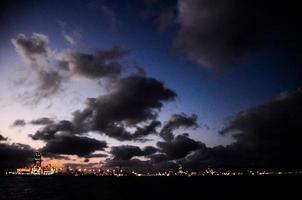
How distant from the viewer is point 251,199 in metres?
124

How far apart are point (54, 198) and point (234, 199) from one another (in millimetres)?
77029

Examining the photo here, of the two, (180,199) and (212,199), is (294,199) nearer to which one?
(212,199)

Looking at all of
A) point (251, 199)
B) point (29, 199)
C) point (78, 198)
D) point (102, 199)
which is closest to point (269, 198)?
point (251, 199)

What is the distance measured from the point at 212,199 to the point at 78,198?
2277 inches

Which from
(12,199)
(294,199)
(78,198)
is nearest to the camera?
(294,199)

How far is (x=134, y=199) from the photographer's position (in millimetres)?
134375

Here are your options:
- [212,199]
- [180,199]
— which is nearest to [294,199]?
[212,199]

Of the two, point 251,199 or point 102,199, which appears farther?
point 102,199

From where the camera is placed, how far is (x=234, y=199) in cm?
12812

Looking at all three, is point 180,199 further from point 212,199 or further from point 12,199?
point 12,199

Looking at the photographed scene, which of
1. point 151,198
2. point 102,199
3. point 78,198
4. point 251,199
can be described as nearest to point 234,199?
point 251,199

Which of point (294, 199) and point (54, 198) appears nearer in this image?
point (294, 199)

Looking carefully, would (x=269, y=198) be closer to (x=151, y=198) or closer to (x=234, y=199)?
(x=234, y=199)

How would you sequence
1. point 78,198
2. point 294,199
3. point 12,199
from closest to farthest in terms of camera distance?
point 294,199 < point 12,199 < point 78,198
